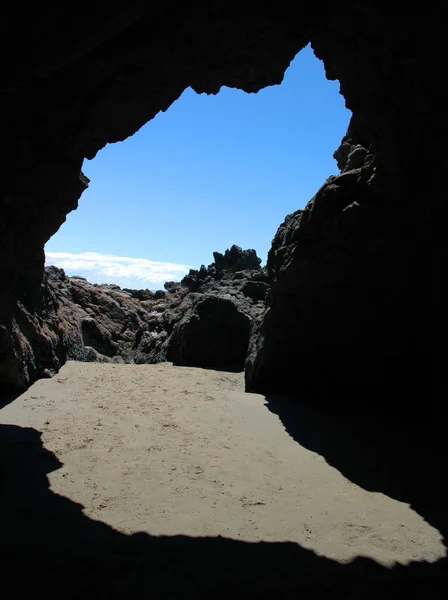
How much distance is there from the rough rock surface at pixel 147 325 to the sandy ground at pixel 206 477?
238 cm

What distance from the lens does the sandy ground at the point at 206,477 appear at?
3.85 metres

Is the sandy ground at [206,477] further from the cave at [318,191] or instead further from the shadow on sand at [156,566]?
the cave at [318,191]

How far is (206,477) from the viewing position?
491cm

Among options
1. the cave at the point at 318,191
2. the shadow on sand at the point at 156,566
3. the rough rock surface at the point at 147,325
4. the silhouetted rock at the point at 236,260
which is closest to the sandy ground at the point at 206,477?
the shadow on sand at the point at 156,566

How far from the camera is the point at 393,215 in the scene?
23.6ft

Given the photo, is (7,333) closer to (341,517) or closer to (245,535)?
(245,535)

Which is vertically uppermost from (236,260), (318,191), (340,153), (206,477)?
(340,153)

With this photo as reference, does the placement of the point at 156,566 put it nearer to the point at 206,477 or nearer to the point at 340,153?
the point at 206,477

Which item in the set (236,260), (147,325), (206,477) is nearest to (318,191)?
(206,477)

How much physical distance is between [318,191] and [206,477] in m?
5.32

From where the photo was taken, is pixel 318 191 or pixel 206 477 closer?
pixel 206 477

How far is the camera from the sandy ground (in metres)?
3.85

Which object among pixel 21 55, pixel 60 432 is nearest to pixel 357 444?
pixel 60 432

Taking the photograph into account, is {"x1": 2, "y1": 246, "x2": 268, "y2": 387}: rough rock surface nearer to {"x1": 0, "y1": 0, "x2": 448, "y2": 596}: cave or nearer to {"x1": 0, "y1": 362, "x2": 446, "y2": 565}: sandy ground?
{"x1": 0, "y1": 0, "x2": 448, "y2": 596}: cave
